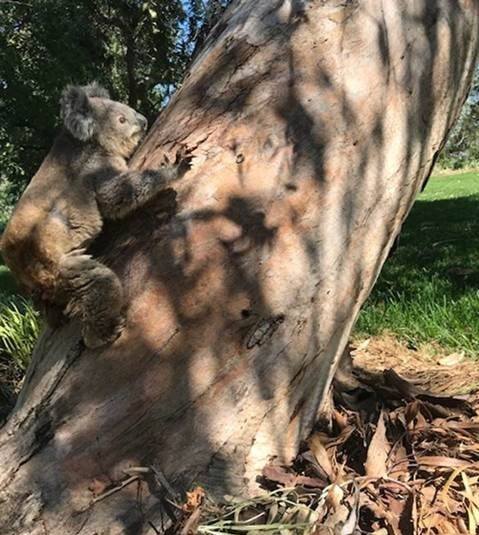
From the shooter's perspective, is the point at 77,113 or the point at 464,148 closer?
the point at 77,113

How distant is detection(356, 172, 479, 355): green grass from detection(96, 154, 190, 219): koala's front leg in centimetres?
261

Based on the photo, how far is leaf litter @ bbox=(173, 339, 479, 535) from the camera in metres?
2.20

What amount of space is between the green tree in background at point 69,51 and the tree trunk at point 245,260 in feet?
35.6

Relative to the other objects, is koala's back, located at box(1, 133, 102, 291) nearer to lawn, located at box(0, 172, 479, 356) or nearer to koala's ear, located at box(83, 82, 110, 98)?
koala's ear, located at box(83, 82, 110, 98)

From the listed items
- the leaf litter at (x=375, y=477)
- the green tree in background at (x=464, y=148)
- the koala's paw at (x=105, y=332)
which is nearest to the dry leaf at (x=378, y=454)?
the leaf litter at (x=375, y=477)

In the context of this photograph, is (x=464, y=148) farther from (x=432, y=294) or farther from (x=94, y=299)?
(x=94, y=299)

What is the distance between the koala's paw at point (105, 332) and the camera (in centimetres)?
245

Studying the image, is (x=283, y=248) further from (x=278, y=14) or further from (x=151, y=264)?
(x=278, y=14)

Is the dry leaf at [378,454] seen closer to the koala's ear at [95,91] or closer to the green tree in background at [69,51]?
the koala's ear at [95,91]

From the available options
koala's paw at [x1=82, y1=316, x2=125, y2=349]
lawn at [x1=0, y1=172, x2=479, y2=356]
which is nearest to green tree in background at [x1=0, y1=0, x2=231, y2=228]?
lawn at [x1=0, y1=172, x2=479, y2=356]

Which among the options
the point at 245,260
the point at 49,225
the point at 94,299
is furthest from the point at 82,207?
the point at 245,260

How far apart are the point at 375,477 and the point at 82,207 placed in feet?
5.96

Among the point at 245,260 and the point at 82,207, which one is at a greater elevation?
the point at 82,207

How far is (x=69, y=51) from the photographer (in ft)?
45.0
